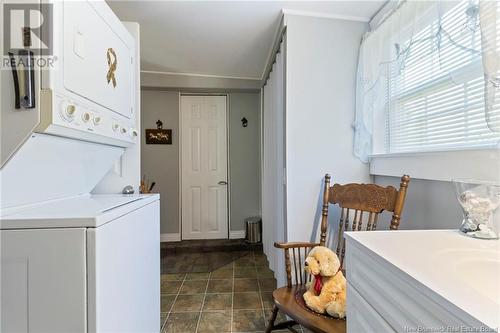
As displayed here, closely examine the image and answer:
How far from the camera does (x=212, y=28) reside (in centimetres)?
210

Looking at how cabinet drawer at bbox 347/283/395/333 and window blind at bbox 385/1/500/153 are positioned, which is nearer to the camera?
cabinet drawer at bbox 347/283/395/333

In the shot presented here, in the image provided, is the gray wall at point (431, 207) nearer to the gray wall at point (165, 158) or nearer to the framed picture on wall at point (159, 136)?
the gray wall at point (165, 158)

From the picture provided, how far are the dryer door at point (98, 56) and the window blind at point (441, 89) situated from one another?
1575 mm

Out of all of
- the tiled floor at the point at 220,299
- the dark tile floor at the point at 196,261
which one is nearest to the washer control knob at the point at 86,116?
the tiled floor at the point at 220,299

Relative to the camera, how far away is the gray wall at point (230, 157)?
11.4 ft

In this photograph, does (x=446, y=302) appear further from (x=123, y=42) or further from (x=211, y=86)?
(x=211, y=86)

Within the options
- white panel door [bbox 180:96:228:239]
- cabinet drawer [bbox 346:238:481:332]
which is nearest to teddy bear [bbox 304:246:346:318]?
cabinet drawer [bbox 346:238:481:332]

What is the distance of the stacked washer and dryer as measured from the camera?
0.74 m

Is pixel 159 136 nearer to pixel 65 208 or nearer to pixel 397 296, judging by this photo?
pixel 65 208

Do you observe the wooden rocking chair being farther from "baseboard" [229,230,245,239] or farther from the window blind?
"baseboard" [229,230,245,239]

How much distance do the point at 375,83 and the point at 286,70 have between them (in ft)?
2.07

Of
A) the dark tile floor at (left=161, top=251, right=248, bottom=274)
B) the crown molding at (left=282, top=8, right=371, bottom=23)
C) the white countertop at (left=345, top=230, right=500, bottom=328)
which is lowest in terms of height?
the dark tile floor at (left=161, top=251, right=248, bottom=274)

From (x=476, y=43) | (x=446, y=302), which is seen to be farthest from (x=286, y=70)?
(x=446, y=302)

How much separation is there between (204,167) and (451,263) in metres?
3.21
